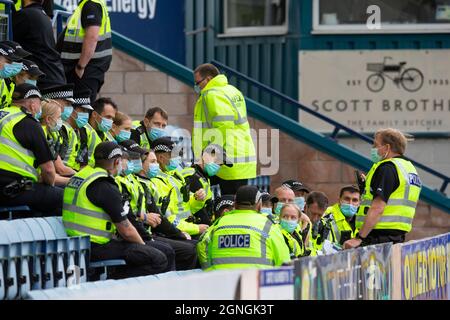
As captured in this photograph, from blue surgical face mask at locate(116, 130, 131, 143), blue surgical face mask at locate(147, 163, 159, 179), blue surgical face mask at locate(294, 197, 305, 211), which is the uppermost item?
blue surgical face mask at locate(116, 130, 131, 143)

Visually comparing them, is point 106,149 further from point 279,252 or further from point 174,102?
point 174,102

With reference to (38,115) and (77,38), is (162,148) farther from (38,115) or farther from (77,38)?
(38,115)

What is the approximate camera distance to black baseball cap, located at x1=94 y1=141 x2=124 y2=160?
1143 centimetres

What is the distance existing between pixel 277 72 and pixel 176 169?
6153 millimetres

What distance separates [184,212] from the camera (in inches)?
527

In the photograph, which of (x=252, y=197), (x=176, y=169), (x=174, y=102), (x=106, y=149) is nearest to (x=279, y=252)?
(x=252, y=197)

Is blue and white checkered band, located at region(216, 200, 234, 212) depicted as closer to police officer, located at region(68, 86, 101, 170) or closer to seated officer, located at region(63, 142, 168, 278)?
police officer, located at region(68, 86, 101, 170)

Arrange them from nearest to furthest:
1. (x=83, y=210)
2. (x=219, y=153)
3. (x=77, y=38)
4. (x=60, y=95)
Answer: (x=83, y=210)
(x=60, y=95)
(x=219, y=153)
(x=77, y=38)

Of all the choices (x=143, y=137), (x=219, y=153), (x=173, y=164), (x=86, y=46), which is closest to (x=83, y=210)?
(x=173, y=164)

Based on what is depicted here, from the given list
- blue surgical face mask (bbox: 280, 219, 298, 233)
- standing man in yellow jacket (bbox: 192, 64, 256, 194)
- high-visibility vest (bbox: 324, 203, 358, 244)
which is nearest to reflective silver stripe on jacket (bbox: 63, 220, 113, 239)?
blue surgical face mask (bbox: 280, 219, 298, 233)

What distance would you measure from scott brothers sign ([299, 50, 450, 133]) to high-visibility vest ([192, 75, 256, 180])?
501 centimetres

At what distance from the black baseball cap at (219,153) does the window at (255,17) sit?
5.65 meters

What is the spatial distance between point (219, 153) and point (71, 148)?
5.91 ft

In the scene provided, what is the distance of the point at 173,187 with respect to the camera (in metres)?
13.2
